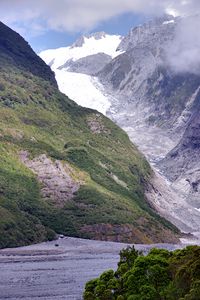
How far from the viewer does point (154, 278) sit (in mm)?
59531

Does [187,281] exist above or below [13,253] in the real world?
below

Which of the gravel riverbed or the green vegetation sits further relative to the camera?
the gravel riverbed

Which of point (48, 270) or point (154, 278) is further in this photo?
point (48, 270)

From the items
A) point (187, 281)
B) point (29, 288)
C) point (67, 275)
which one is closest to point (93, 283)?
point (187, 281)

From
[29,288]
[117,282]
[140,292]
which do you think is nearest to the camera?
[140,292]

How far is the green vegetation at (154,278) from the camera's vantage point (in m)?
54.7

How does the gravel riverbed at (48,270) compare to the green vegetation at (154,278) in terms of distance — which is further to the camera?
the gravel riverbed at (48,270)

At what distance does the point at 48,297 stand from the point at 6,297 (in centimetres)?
607

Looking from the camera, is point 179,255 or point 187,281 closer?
point 187,281

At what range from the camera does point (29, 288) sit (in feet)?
381

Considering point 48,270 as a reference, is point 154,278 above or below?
below

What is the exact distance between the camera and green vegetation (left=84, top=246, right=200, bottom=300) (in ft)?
179

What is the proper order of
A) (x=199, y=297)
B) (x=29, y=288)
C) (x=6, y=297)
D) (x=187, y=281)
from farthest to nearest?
(x=29, y=288), (x=6, y=297), (x=187, y=281), (x=199, y=297)

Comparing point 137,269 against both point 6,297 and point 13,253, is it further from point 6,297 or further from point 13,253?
point 13,253
